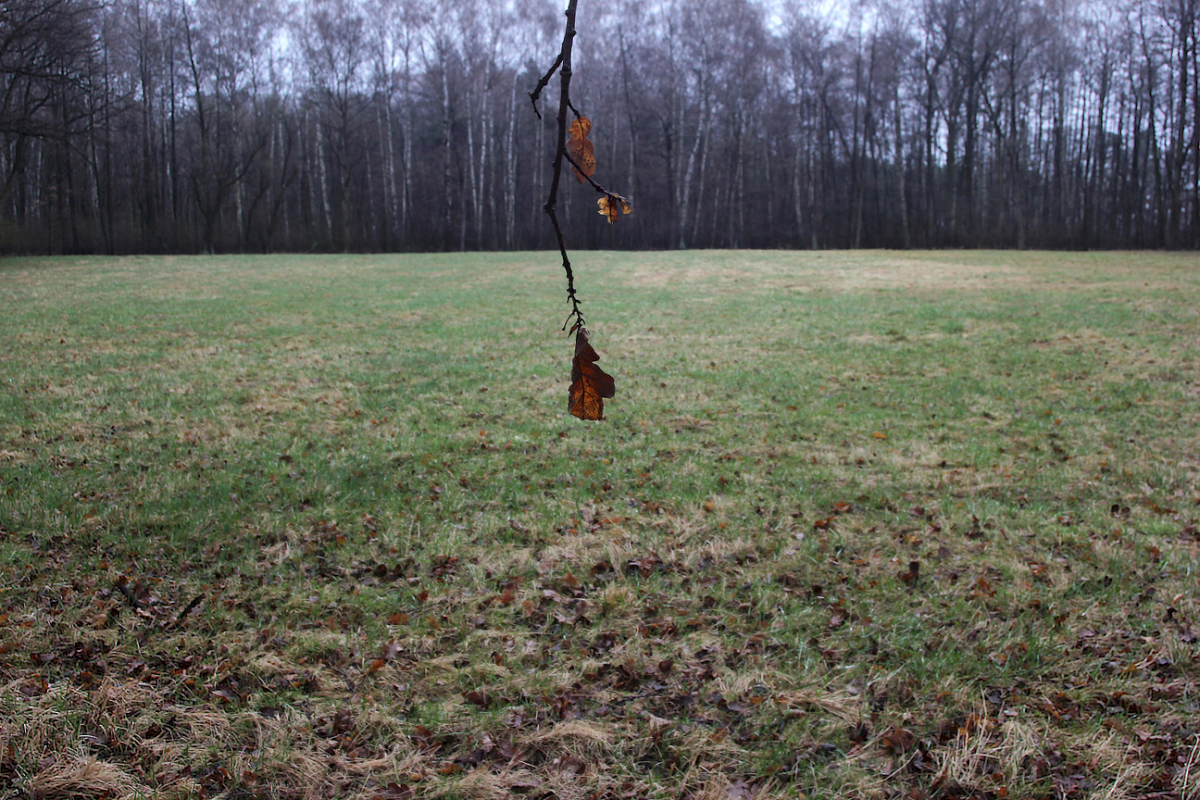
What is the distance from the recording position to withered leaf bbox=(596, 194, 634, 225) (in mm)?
717

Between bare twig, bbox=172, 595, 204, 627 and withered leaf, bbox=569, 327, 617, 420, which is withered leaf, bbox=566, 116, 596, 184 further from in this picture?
bare twig, bbox=172, 595, 204, 627

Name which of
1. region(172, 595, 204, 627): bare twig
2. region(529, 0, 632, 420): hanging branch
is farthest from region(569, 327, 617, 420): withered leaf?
region(172, 595, 204, 627): bare twig

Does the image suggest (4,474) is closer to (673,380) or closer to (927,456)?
(673,380)

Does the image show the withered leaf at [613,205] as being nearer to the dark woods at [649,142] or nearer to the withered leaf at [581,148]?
the withered leaf at [581,148]

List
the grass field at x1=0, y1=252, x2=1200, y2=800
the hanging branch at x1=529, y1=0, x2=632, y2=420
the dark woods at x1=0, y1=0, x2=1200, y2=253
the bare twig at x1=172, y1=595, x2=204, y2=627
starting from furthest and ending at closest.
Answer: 1. the dark woods at x1=0, y1=0, x2=1200, y2=253
2. the bare twig at x1=172, y1=595, x2=204, y2=627
3. the grass field at x1=0, y1=252, x2=1200, y2=800
4. the hanging branch at x1=529, y1=0, x2=632, y2=420

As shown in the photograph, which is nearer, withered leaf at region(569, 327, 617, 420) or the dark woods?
withered leaf at region(569, 327, 617, 420)

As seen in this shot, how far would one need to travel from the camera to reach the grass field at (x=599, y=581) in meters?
2.47

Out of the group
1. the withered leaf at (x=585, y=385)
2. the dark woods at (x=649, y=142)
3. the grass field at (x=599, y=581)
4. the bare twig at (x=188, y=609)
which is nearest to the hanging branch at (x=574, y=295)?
the withered leaf at (x=585, y=385)

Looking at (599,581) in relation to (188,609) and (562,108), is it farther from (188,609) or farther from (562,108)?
(562,108)

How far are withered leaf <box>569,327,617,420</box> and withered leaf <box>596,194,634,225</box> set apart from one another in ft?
0.58

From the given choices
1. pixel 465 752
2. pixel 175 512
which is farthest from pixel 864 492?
pixel 175 512

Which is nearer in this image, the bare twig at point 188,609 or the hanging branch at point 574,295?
the hanging branch at point 574,295

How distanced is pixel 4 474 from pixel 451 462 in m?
2.59

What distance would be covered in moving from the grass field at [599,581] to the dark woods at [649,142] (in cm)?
1792
